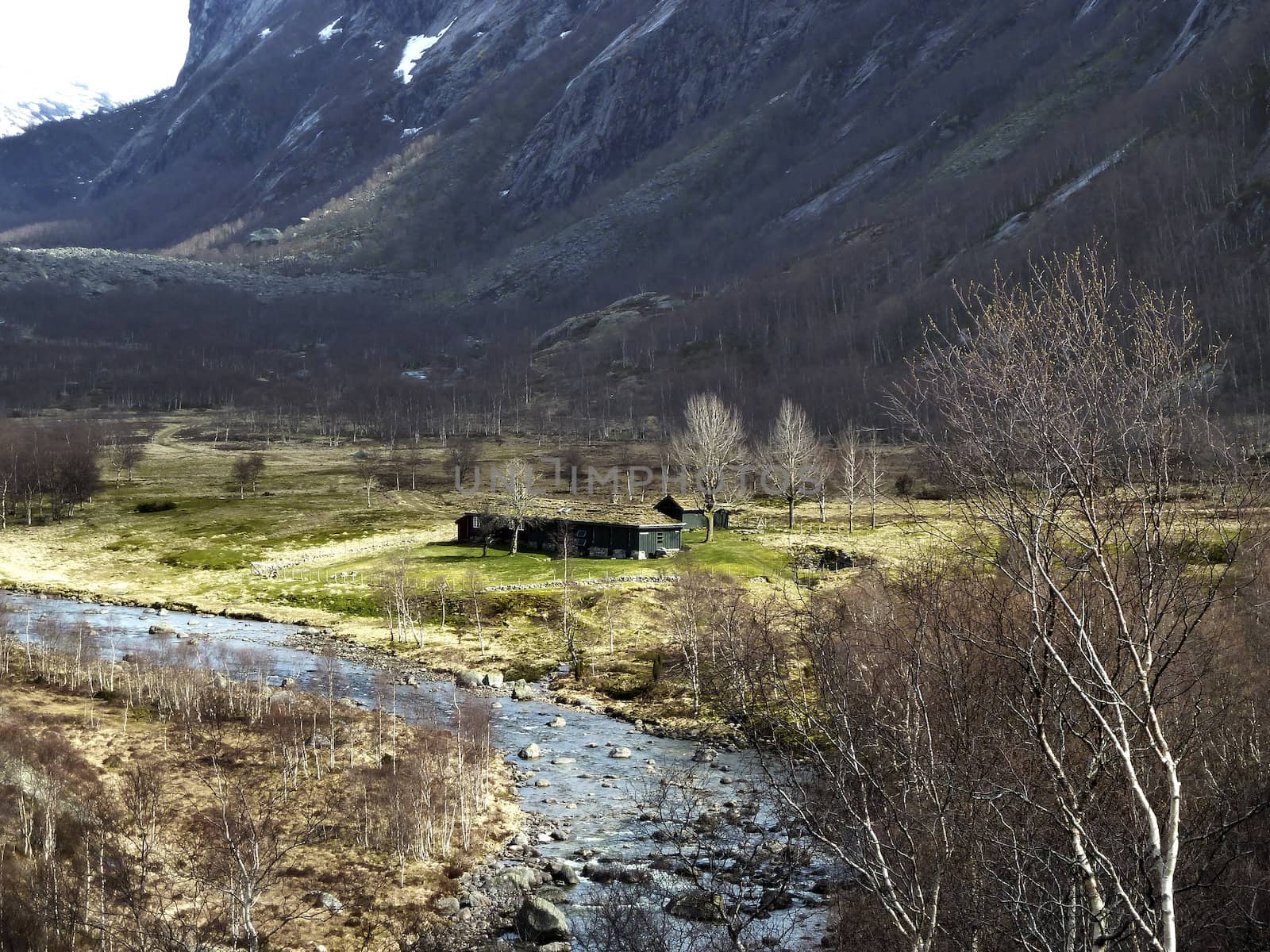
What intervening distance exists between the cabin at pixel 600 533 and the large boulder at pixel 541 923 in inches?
2471

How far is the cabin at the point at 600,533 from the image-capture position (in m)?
92.6

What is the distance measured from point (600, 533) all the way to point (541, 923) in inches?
2679

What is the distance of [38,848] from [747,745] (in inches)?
1189

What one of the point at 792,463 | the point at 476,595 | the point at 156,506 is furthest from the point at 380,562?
the point at 156,506

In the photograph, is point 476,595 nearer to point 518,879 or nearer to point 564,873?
point 564,873

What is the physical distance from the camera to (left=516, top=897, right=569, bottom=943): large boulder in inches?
1059

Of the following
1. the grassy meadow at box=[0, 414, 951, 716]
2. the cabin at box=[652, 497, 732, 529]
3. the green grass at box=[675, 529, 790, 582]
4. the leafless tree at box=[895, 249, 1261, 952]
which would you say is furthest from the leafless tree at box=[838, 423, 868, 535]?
the leafless tree at box=[895, 249, 1261, 952]

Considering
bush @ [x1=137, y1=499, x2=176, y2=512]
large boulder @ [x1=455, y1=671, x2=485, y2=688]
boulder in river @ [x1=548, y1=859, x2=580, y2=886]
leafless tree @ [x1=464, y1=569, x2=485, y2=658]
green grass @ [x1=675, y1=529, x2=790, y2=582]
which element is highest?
bush @ [x1=137, y1=499, x2=176, y2=512]

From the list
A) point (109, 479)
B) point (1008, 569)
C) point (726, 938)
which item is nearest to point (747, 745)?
point (726, 938)

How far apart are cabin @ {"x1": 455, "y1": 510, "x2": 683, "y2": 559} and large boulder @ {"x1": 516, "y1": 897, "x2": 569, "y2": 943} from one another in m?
62.8

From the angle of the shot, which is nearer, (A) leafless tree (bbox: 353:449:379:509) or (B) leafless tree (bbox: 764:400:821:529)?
(B) leafless tree (bbox: 764:400:821:529)

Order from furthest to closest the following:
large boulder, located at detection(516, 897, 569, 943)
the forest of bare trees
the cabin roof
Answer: the forest of bare trees, the cabin roof, large boulder, located at detection(516, 897, 569, 943)

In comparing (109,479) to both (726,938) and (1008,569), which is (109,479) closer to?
(726,938)

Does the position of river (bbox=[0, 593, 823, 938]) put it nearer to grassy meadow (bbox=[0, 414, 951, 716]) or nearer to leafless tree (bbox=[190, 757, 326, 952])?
grassy meadow (bbox=[0, 414, 951, 716])
